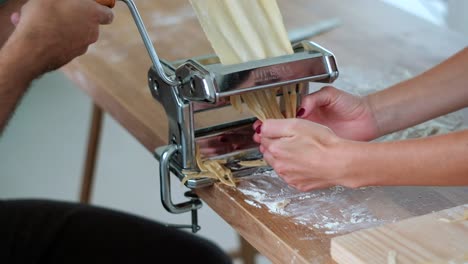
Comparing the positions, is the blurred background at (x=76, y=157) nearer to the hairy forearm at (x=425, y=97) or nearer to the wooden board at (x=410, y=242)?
the hairy forearm at (x=425, y=97)

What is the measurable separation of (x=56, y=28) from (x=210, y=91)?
33 centimetres

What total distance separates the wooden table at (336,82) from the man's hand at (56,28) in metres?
0.21

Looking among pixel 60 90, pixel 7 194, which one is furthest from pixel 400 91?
pixel 60 90

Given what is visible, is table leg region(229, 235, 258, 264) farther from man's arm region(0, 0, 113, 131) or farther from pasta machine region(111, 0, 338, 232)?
man's arm region(0, 0, 113, 131)

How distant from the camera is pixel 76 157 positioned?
3.16 m

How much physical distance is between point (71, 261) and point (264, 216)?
470mm

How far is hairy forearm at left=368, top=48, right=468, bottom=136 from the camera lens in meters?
1.30

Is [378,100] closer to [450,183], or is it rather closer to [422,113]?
[422,113]

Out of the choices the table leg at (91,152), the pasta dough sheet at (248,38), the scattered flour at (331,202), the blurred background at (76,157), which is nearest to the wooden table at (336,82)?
the scattered flour at (331,202)

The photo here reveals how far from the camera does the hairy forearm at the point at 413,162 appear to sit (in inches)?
39.3

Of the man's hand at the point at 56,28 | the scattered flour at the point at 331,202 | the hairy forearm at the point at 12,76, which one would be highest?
the man's hand at the point at 56,28

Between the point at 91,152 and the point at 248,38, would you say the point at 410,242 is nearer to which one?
the point at 248,38

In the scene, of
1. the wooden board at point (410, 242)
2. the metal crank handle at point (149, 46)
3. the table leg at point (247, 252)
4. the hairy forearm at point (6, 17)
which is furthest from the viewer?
the table leg at point (247, 252)

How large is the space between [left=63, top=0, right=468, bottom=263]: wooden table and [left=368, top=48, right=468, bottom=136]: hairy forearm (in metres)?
0.17
